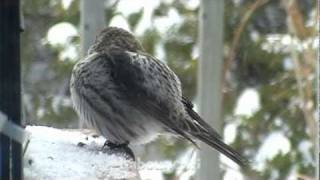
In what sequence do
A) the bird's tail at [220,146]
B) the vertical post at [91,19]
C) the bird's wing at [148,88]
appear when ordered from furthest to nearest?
the vertical post at [91,19], the bird's wing at [148,88], the bird's tail at [220,146]

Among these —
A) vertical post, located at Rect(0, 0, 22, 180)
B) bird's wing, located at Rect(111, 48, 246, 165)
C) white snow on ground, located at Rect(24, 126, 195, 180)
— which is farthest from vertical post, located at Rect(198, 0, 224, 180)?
vertical post, located at Rect(0, 0, 22, 180)

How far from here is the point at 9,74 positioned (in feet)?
4.98

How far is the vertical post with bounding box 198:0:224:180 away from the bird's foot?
122 cm

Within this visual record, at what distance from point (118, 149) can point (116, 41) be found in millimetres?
588

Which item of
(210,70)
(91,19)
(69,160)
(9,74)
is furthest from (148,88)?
(9,74)

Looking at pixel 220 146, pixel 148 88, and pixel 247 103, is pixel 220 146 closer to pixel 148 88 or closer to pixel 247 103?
pixel 148 88

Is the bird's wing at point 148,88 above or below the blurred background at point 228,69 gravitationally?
below

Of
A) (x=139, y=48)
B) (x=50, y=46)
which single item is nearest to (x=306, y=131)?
(x=50, y=46)

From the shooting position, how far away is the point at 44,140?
228cm

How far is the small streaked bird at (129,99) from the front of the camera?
9.05 ft

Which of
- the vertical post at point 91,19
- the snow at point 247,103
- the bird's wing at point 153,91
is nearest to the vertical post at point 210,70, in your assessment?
the vertical post at point 91,19

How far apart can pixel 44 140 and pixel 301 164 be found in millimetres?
2671

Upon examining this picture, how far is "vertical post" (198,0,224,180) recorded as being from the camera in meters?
3.79

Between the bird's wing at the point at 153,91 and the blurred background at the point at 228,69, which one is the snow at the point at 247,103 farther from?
the bird's wing at the point at 153,91
